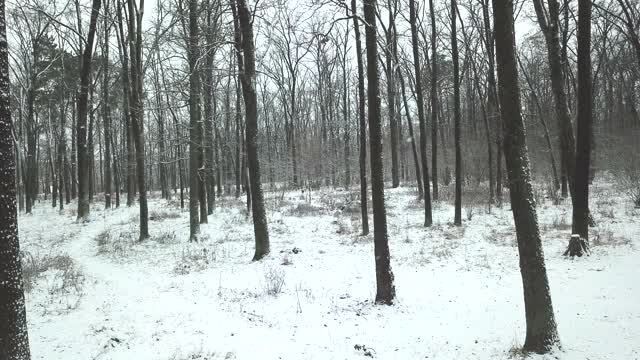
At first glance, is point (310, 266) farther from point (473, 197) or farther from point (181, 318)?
point (473, 197)

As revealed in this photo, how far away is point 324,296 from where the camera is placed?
7.63 m

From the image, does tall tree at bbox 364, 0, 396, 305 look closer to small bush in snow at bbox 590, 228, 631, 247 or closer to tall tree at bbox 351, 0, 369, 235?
tall tree at bbox 351, 0, 369, 235

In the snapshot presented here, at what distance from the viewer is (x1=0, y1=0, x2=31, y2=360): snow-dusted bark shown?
11.6ft

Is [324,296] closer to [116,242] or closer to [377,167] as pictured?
[377,167]

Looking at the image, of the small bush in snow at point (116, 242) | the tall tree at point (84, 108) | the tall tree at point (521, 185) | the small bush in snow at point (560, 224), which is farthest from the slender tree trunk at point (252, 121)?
the small bush in snow at point (560, 224)

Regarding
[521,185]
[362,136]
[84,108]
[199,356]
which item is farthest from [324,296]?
[84,108]

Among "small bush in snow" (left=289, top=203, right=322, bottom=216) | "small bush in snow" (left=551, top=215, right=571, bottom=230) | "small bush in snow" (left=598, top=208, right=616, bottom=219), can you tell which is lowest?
"small bush in snow" (left=551, top=215, right=571, bottom=230)

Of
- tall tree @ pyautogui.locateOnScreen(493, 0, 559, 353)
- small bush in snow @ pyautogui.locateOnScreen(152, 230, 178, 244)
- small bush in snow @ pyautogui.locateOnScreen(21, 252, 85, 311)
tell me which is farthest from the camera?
small bush in snow @ pyautogui.locateOnScreen(152, 230, 178, 244)

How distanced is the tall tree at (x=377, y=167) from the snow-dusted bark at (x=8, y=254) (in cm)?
513

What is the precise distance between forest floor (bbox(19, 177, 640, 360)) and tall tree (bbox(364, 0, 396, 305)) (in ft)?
1.36

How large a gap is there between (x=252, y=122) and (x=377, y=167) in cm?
479

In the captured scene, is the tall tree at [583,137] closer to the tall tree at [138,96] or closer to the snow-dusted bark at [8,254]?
the snow-dusted bark at [8,254]

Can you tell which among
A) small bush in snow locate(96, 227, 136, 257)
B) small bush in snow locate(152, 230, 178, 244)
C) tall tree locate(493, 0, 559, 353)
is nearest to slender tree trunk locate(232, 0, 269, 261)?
small bush in snow locate(152, 230, 178, 244)

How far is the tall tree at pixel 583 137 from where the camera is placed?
9.19 meters
